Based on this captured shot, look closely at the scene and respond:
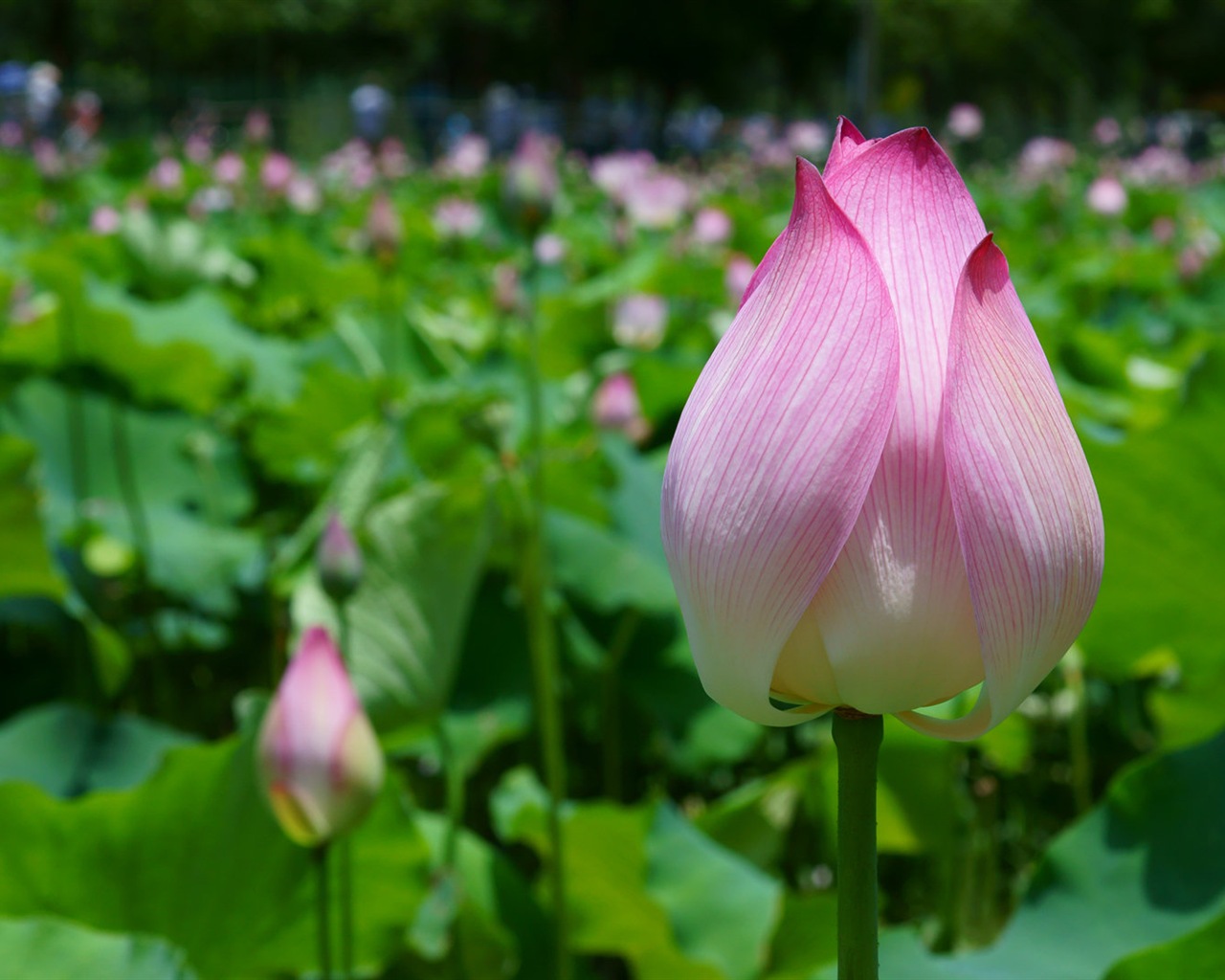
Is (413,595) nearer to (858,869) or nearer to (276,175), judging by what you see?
(858,869)

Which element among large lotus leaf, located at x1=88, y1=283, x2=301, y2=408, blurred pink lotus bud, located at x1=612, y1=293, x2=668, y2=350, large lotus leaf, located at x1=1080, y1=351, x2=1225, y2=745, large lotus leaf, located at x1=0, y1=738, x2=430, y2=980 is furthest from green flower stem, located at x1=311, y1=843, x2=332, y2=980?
blurred pink lotus bud, located at x1=612, y1=293, x2=668, y2=350

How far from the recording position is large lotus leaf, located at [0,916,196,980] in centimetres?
66

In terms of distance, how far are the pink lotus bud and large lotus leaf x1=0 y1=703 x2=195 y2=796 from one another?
3.25ft

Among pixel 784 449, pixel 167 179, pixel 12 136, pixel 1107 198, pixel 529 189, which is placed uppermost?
pixel 784 449

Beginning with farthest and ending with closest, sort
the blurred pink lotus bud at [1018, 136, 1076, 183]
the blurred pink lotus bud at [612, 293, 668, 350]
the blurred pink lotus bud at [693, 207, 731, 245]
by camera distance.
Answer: the blurred pink lotus bud at [1018, 136, 1076, 183], the blurred pink lotus bud at [693, 207, 731, 245], the blurred pink lotus bud at [612, 293, 668, 350]

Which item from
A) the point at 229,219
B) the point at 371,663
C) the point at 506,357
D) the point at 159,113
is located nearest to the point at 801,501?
the point at 371,663

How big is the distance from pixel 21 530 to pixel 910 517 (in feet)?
3.74

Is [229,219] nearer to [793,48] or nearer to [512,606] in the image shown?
[512,606]

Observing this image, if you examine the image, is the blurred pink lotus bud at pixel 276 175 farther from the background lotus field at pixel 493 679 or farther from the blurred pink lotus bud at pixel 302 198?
the background lotus field at pixel 493 679

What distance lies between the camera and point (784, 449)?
0.95ft

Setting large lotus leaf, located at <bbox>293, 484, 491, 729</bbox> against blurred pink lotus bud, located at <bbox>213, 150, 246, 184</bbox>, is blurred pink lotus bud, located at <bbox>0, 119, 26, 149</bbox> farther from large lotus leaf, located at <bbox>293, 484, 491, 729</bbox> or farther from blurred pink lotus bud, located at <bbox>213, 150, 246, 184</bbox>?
large lotus leaf, located at <bbox>293, 484, 491, 729</bbox>

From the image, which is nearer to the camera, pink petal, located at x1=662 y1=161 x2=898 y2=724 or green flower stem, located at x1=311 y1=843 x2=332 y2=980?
pink petal, located at x1=662 y1=161 x2=898 y2=724

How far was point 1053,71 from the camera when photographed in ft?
80.9

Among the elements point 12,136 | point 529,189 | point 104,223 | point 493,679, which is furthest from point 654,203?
point 12,136
